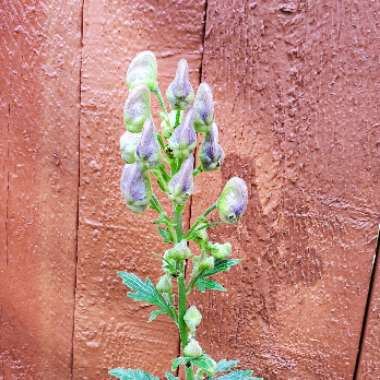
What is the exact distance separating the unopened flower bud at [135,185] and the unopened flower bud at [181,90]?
11cm

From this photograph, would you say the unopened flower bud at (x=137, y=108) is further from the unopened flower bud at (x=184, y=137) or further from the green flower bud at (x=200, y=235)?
the green flower bud at (x=200, y=235)

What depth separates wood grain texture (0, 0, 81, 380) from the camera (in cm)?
102

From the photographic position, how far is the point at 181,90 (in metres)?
0.65

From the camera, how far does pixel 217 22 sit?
938 mm

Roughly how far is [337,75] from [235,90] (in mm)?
207

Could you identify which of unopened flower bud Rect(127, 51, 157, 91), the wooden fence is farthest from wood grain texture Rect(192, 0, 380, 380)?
unopened flower bud Rect(127, 51, 157, 91)

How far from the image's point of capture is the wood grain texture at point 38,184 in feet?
3.33

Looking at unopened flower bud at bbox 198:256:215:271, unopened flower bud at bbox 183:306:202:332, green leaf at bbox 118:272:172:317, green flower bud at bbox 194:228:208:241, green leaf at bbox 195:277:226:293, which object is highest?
green flower bud at bbox 194:228:208:241

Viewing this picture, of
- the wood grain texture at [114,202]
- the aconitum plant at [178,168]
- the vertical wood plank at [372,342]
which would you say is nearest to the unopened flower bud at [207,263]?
the aconitum plant at [178,168]

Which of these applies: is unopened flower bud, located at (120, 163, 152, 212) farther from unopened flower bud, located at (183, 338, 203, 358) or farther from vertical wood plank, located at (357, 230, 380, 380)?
vertical wood plank, located at (357, 230, 380, 380)

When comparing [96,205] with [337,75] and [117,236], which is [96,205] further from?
[337,75]

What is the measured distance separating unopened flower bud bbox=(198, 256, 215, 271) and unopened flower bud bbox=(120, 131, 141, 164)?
185 mm

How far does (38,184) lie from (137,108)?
0.52 m

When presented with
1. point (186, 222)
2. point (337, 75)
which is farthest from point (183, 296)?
point (337, 75)
